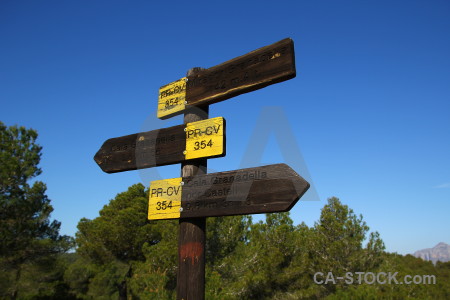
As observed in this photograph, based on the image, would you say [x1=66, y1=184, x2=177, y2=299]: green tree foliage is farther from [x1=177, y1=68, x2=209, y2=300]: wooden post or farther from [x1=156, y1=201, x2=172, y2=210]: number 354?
[x1=177, y1=68, x2=209, y2=300]: wooden post

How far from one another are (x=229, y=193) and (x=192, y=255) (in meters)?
0.71

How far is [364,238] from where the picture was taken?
52.3 feet

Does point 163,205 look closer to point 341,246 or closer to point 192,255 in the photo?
point 192,255

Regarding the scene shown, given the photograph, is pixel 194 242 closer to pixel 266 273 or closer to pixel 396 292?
pixel 396 292

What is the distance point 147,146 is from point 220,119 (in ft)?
3.07

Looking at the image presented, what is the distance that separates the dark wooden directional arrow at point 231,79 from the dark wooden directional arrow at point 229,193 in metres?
0.79

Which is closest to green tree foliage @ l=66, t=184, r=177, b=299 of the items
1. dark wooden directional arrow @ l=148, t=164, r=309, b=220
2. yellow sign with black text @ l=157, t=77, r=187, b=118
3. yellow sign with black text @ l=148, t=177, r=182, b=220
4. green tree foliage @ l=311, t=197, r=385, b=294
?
green tree foliage @ l=311, t=197, r=385, b=294

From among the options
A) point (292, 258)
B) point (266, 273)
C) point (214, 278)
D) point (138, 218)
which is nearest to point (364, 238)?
point (292, 258)

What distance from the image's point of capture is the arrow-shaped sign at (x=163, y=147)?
2814 mm

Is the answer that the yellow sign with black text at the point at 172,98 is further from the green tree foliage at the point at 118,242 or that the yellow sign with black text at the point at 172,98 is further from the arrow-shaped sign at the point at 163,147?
the green tree foliage at the point at 118,242

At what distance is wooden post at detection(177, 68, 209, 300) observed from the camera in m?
2.74

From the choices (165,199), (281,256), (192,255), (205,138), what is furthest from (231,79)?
(281,256)

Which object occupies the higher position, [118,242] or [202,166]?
[202,166]

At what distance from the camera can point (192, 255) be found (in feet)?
9.23
